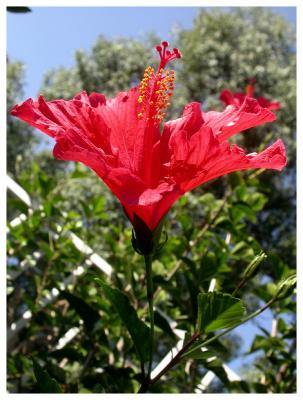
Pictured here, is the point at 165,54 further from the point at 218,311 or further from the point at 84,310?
the point at 84,310

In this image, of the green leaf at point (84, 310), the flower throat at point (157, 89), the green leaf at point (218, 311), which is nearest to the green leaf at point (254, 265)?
the green leaf at point (218, 311)

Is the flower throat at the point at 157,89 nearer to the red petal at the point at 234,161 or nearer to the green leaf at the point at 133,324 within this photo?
the red petal at the point at 234,161

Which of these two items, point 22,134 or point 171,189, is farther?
point 22,134

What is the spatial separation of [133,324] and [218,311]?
113mm

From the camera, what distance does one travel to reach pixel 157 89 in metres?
0.67

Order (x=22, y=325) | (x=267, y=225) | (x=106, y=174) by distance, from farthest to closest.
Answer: (x=267, y=225)
(x=22, y=325)
(x=106, y=174)

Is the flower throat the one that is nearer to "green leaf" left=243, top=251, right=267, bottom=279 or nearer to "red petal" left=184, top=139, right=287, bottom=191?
"red petal" left=184, top=139, right=287, bottom=191

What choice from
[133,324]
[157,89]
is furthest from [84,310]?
[157,89]

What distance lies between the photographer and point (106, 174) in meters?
0.56

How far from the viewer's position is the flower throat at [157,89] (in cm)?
65
